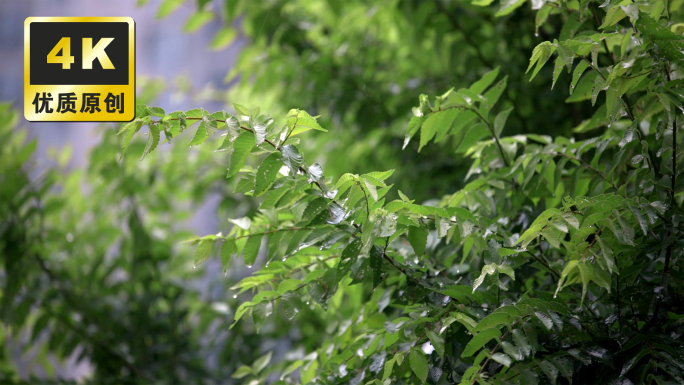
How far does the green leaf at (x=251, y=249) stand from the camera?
56 centimetres

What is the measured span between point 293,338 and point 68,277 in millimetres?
617

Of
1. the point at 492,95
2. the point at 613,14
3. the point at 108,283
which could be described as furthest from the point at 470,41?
the point at 108,283

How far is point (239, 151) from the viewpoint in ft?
1.65

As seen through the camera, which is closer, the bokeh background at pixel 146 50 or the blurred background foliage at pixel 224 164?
the blurred background foliage at pixel 224 164

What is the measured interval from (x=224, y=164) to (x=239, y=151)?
100 centimetres

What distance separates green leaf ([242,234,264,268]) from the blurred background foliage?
1.85ft

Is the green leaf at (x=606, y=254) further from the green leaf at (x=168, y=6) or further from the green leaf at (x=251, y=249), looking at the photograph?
the green leaf at (x=168, y=6)

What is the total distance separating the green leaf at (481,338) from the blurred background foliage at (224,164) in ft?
1.93

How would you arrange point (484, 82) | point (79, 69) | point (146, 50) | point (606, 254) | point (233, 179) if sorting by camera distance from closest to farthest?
point (606, 254), point (484, 82), point (79, 69), point (233, 179), point (146, 50)

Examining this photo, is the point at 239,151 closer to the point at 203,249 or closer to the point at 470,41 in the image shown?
the point at 203,249

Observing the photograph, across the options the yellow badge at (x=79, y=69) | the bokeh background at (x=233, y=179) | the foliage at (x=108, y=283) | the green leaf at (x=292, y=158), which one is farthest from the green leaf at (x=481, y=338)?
the yellow badge at (x=79, y=69)

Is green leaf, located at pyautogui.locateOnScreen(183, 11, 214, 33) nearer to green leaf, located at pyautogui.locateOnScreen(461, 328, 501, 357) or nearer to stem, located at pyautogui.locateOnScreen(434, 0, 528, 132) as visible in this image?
stem, located at pyautogui.locateOnScreen(434, 0, 528, 132)

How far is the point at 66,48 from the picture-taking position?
1193mm

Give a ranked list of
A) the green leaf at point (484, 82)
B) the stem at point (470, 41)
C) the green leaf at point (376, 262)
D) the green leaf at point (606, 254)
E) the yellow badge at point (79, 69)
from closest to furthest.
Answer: the green leaf at point (606, 254) → the green leaf at point (376, 262) → the green leaf at point (484, 82) → the stem at point (470, 41) → the yellow badge at point (79, 69)
